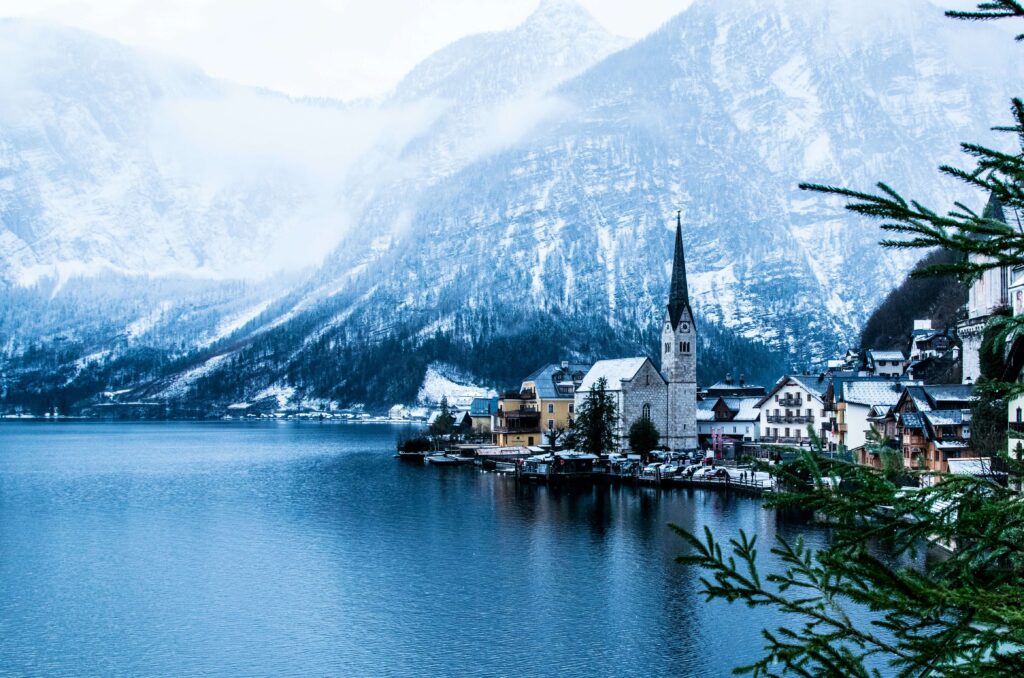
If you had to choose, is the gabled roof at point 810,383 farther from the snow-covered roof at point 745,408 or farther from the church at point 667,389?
the church at point 667,389

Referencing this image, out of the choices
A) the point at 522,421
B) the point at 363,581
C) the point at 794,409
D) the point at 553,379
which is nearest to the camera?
the point at 363,581

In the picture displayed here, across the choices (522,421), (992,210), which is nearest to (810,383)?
(522,421)

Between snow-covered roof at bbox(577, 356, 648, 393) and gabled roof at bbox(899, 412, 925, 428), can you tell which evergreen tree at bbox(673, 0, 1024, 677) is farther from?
snow-covered roof at bbox(577, 356, 648, 393)

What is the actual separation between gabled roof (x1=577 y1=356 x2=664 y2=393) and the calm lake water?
67.8ft

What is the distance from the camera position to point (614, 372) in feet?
331

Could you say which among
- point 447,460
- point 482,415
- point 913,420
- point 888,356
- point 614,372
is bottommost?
point 447,460

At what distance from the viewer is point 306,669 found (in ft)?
102

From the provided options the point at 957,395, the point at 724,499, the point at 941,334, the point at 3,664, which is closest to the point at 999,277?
the point at 957,395

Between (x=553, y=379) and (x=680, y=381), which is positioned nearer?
(x=680, y=381)

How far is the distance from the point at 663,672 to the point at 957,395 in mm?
40622

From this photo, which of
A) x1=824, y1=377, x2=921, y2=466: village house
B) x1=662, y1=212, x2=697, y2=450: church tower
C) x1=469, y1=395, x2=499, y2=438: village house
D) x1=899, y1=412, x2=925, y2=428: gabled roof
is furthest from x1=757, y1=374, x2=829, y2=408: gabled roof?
x1=469, y1=395, x2=499, y2=438: village house

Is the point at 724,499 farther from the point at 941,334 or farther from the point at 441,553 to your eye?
the point at 941,334

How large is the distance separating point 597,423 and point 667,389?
9.96 meters

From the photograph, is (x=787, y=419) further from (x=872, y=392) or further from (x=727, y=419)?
(x=727, y=419)
